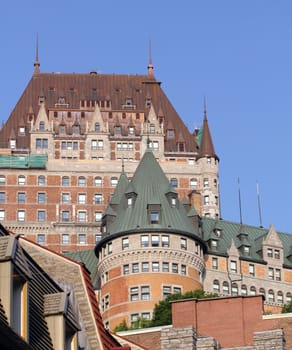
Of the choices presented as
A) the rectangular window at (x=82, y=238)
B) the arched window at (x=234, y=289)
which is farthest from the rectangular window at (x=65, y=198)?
the arched window at (x=234, y=289)

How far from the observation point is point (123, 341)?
24.5 meters

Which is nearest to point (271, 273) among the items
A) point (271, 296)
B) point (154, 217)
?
A: point (271, 296)

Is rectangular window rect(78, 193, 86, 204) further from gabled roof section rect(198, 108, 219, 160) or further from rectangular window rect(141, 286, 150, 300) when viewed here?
rectangular window rect(141, 286, 150, 300)

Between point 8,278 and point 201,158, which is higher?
point 201,158

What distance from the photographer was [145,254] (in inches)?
4250

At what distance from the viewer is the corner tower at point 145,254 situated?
10512cm

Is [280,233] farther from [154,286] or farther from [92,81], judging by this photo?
[92,81]

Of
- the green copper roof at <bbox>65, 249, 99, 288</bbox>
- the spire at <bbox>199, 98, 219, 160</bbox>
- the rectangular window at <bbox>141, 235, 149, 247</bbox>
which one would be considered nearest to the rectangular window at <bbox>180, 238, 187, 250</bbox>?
the rectangular window at <bbox>141, 235, 149, 247</bbox>

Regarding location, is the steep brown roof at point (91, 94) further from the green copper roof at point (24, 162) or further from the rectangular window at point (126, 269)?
the rectangular window at point (126, 269)

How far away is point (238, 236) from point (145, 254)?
54.6 feet

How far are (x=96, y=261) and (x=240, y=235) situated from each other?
1580 centimetres

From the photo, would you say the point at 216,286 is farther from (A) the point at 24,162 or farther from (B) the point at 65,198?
(A) the point at 24,162

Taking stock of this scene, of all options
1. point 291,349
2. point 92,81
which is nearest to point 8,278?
point 291,349

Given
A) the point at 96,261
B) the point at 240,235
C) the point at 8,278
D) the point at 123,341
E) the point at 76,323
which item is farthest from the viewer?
the point at 240,235
